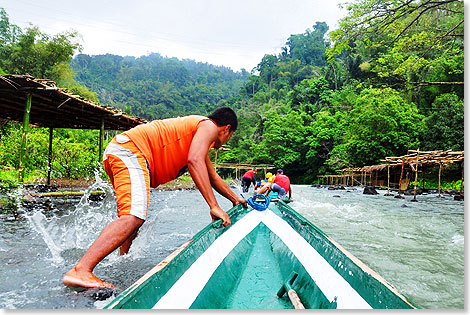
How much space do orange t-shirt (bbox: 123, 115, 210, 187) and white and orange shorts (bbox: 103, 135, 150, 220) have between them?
0.08 meters

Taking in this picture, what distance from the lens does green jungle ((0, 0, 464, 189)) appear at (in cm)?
713

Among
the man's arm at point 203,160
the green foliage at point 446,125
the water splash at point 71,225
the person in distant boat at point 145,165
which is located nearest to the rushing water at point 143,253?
the water splash at point 71,225

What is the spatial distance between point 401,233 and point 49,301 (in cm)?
505

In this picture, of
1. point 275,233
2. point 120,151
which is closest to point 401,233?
point 275,233

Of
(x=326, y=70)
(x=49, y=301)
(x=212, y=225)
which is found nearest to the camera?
(x=49, y=301)

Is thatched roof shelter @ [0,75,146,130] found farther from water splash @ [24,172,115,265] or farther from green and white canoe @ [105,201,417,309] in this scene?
green and white canoe @ [105,201,417,309]

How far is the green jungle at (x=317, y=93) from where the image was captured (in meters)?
7.13

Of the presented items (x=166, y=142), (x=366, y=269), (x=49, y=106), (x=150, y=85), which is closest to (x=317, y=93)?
(x=150, y=85)

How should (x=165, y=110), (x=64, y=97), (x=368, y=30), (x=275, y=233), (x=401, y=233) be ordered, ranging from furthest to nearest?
(x=165, y=110), (x=368, y=30), (x=64, y=97), (x=401, y=233), (x=275, y=233)

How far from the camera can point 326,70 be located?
133ft

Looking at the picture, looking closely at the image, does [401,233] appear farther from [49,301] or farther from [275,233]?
[49,301]

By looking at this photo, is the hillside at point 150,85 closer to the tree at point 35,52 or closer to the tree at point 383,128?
the tree at point 35,52

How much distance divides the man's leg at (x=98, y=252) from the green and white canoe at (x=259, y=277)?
309 mm

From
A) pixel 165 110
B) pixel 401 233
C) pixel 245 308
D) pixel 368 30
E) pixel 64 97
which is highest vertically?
pixel 165 110
